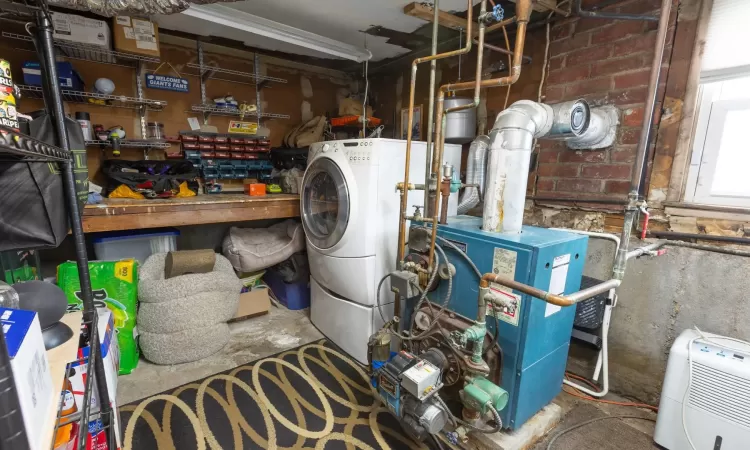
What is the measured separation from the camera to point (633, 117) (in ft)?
5.52

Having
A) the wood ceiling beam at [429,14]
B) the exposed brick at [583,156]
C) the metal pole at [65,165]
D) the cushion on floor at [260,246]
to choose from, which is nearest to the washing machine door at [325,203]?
the cushion on floor at [260,246]

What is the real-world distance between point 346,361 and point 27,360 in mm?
1726

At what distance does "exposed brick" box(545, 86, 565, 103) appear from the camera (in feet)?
6.44

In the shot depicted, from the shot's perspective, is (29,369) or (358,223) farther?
(358,223)

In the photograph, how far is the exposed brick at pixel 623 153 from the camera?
1691 mm

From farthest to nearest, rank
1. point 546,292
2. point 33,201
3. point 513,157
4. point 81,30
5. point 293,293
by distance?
point 293,293 → point 81,30 → point 513,157 → point 546,292 → point 33,201

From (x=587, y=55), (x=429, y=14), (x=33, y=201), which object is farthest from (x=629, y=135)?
(x=33, y=201)

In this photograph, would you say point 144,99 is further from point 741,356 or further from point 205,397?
point 741,356

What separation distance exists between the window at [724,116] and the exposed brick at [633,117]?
0.22 meters

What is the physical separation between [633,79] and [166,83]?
3.07 metres

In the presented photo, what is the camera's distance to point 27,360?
1.77 feet

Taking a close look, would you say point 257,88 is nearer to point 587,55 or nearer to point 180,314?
point 180,314

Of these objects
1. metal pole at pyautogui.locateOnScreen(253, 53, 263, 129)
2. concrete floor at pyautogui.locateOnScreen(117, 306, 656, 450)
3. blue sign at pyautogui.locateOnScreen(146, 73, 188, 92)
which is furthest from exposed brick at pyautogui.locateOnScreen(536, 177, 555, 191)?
blue sign at pyautogui.locateOnScreen(146, 73, 188, 92)

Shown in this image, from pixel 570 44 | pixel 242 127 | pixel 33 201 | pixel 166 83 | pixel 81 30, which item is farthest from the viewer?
pixel 242 127
